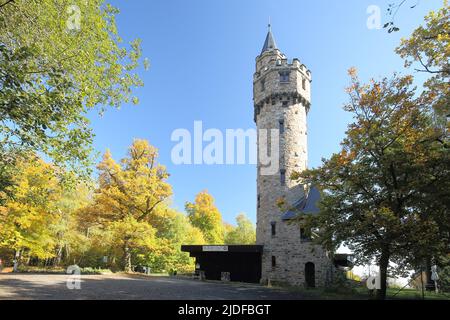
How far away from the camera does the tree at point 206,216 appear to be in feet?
164

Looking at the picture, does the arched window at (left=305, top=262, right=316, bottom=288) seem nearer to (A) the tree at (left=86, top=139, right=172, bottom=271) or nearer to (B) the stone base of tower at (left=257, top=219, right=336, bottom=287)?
(B) the stone base of tower at (left=257, top=219, right=336, bottom=287)

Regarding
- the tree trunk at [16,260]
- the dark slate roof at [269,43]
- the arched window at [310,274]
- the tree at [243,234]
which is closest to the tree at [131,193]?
the tree trunk at [16,260]

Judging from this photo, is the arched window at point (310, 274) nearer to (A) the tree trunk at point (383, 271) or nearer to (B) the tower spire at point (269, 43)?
(A) the tree trunk at point (383, 271)

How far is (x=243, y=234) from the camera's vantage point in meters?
55.5

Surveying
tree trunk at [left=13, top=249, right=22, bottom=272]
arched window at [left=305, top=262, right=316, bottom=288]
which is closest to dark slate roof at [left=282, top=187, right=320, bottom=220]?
arched window at [left=305, top=262, right=316, bottom=288]

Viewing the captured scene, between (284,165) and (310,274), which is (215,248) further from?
(284,165)

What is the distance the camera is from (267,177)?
28875 mm

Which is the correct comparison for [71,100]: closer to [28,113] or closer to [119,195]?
[28,113]

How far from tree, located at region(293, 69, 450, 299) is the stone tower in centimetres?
864

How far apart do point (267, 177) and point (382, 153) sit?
1486cm

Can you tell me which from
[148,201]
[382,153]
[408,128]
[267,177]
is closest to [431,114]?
[408,128]

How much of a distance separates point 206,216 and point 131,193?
24.0 meters

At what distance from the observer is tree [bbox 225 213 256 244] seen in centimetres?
5491

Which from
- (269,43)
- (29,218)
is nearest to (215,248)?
(29,218)
